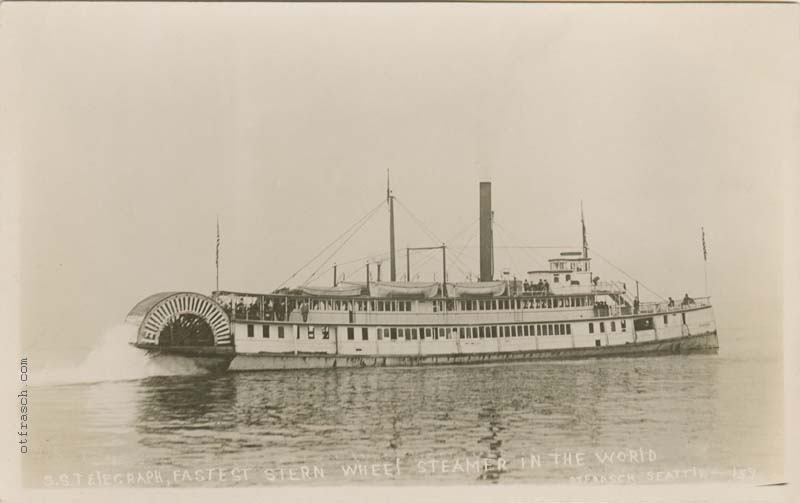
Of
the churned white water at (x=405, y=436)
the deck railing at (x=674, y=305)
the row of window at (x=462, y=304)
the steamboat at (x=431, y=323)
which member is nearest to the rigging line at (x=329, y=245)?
the steamboat at (x=431, y=323)

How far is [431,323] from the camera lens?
14.0 m

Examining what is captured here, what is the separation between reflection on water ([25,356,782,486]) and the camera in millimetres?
8461

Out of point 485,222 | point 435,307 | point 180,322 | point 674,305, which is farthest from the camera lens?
point 435,307

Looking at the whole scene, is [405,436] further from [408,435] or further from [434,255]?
[434,255]

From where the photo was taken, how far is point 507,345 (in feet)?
46.8

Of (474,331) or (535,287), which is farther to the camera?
(474,331)

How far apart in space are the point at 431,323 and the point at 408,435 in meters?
5.27

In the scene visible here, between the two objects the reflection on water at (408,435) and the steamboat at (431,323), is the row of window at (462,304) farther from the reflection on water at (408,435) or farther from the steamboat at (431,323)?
the reflection on water at (408,435)

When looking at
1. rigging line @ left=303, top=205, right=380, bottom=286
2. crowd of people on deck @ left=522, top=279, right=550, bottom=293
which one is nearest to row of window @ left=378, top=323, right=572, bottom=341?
crowd of people on deck @ left=522, top=279, right=550, bottom=293

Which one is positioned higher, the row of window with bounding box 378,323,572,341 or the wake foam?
the row of window with bounding box 378,323,572,341

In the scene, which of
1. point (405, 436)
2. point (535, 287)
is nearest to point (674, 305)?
point (535, 287)

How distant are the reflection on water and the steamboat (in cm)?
115

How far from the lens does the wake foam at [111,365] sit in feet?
28.5

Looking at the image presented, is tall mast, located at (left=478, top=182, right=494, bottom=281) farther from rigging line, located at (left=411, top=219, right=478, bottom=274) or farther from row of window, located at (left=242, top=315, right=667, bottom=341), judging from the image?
row of window, located at (left=242, top=315, right=667, bottom=341)
